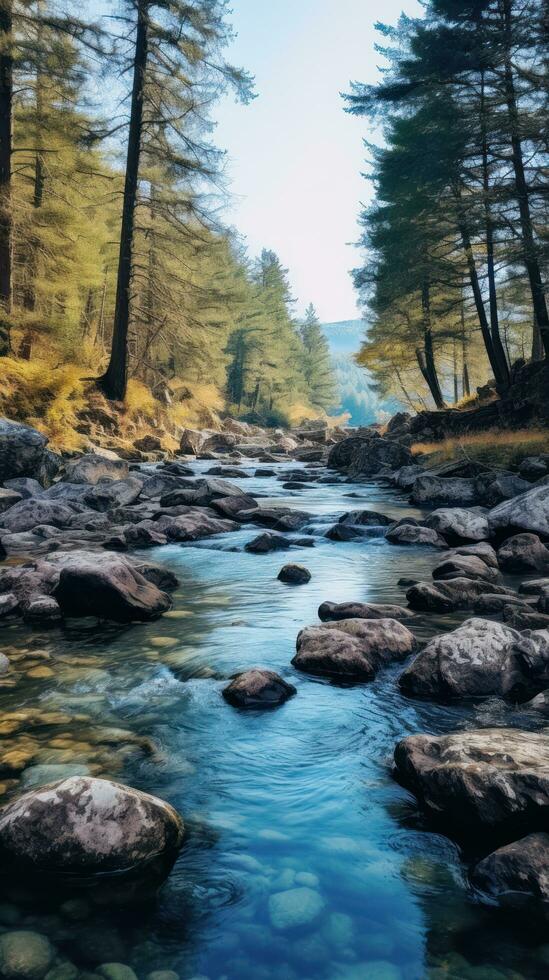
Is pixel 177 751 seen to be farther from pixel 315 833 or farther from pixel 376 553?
pixel 376 553

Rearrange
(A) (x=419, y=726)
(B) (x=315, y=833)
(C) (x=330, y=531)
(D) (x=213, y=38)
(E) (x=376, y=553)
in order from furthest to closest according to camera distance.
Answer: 1. (D) (x=213, y=38)
2. (C) (x=330, y=531)
3. (E) (x=376, y=553)
4. (A) (x=419, y=726)
5. (B) (x=315, y=833)

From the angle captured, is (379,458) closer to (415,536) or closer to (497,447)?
(497,447)

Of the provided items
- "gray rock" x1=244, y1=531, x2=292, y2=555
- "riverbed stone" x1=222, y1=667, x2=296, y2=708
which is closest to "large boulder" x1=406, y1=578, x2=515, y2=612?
"riverbed stone" x1=222, y1=667, x2=296, y2=708

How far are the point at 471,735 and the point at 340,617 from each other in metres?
2.34

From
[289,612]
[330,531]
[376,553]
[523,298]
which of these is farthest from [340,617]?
[523,298]

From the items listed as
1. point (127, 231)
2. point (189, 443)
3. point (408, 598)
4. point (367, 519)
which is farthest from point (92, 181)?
point (408, 598)

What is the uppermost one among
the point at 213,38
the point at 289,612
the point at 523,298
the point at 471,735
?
the point at 213,38

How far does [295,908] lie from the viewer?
6.80 feet

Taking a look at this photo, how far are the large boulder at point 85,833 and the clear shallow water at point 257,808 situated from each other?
11 cm

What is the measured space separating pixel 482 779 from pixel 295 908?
81 centimetres

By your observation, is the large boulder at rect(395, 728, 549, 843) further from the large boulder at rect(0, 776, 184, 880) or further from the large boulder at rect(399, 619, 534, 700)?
the large boulder at rect(0, 776, 184, 880)

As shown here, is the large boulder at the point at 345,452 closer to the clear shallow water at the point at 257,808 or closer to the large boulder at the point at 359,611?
the large boulder at the point at 359,611

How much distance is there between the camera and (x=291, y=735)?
3242mm

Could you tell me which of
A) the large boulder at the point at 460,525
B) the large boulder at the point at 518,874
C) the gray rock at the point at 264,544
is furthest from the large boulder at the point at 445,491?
the large boulder at the point at 518,874
